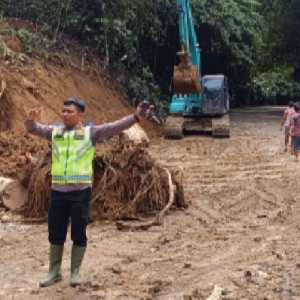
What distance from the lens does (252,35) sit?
113ft

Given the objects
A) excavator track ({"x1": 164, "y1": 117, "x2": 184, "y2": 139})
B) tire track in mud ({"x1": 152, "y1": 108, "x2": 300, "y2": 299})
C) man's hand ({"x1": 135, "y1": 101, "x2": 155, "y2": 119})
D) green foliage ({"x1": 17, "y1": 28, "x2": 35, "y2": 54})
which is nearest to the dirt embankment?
green foliage ({"x1": 17, "y1": 28, "x2": 35, "y2": 54})

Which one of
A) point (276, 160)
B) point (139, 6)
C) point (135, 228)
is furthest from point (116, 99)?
point (135, 228)

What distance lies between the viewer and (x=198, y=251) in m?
8.52

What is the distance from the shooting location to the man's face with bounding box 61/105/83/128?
21.7ft

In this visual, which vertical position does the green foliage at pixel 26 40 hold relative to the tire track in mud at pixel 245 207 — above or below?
above

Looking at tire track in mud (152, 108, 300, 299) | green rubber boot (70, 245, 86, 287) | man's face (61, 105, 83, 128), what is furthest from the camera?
tire track in mud (152, 108, 300, 299)

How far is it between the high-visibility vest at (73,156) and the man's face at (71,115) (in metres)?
0.07

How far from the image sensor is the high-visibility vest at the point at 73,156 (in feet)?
21.9

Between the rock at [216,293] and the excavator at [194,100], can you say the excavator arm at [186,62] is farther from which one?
the rock at [216,293]

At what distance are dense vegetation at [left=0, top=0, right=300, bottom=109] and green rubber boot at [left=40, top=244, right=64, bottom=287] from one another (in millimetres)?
16950

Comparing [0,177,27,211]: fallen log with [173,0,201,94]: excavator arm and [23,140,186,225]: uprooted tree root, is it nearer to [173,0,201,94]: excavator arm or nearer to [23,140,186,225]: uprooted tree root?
[23,140,186,225]: uprooted tree root

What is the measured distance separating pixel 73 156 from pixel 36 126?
46 cm

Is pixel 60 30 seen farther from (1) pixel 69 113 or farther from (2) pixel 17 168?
(1) pixel 69 113

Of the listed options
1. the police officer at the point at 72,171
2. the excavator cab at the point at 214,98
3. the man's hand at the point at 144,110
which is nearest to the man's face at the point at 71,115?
the police officer at the point at 72,171
